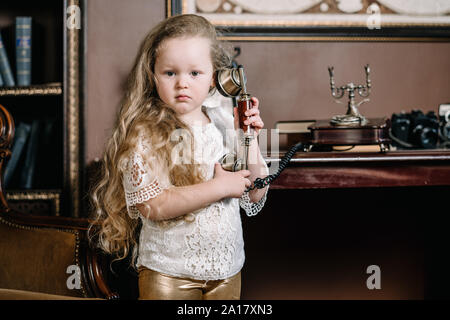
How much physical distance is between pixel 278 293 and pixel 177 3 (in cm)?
131

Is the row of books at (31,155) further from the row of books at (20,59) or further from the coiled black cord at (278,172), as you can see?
the coiled black cord at (278,172)

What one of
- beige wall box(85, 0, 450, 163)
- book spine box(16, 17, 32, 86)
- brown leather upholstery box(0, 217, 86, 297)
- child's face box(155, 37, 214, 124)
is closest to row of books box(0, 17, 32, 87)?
book spine box(16, 17, 32, 86)

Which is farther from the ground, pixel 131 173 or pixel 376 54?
pixel 376 54

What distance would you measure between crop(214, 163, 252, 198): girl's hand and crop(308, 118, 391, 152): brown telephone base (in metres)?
0.46

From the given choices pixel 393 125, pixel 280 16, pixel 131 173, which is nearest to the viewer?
pixel 131 173

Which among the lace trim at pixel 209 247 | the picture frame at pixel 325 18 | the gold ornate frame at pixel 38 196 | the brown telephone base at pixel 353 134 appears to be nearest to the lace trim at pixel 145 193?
the lace trim at pixel 209 247

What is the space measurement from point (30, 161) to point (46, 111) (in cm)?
26

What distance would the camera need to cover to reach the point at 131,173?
2.87 feet

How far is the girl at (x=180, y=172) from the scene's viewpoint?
870 millimetres

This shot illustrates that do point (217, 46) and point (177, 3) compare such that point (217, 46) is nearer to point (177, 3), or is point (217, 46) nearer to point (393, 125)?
point (177, 3)

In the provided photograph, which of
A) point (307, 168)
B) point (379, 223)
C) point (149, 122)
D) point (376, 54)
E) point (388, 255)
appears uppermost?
point (376, 54)

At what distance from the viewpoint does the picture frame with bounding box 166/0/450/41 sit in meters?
1.62

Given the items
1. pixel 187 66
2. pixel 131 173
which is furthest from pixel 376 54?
pixel 131 173

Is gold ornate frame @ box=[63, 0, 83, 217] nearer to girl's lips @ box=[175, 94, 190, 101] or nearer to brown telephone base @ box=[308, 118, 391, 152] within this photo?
girl's lips @ box=[175, 94, 190, 101]
